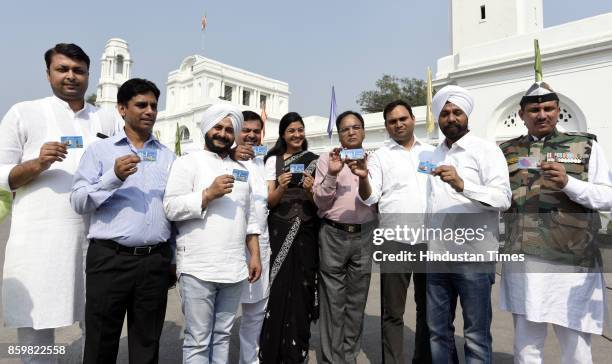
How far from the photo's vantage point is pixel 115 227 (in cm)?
220

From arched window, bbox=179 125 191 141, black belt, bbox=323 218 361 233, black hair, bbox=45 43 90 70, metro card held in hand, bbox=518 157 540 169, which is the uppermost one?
arched window, bbox=179 125 191 141

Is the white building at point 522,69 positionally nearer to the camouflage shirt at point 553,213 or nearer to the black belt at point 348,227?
the camouflage shirt at point 553,213

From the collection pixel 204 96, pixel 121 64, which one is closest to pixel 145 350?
pixel 204 96

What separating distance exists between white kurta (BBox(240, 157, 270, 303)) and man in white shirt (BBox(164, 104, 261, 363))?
0.41 metres

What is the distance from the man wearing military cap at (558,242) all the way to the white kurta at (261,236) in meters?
1.72

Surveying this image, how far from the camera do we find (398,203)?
290 cm

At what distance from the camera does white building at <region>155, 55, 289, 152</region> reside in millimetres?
39969

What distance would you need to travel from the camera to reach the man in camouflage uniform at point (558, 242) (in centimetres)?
231

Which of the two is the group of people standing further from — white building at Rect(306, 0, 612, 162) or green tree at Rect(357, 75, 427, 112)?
green tree at Rect(357, 75, 427, 112)

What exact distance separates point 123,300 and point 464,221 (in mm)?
2177

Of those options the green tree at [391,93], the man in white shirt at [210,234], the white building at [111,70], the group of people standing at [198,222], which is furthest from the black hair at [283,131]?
the white building at [111,70]

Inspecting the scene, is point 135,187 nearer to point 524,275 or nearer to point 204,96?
point 524,275

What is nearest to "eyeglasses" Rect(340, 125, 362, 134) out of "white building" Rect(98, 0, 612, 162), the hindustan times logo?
the hindustan times logo

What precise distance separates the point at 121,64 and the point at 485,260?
172 ft
